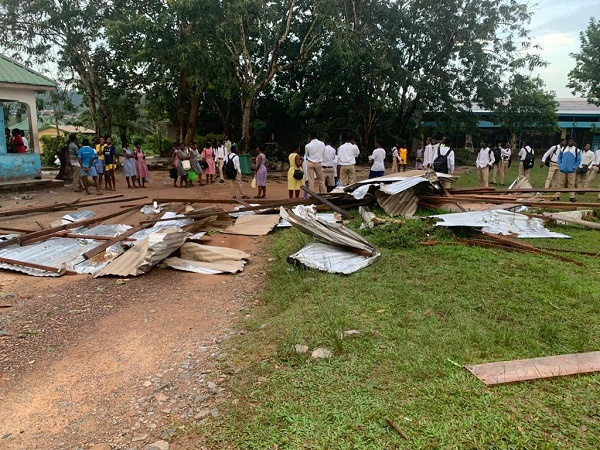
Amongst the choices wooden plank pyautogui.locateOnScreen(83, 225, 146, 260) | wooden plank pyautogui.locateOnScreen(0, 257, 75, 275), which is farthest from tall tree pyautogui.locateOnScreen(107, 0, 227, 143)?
wooden plank pyautogui.locateOnScreen(0, 257, 75, 275)

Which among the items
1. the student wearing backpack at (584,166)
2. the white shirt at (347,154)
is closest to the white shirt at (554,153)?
the student wearing backpack at (584,166)

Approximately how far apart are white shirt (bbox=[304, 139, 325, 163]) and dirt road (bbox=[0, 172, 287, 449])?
430 centimetres

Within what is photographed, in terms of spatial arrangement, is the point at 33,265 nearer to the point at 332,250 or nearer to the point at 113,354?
the point at 113,354

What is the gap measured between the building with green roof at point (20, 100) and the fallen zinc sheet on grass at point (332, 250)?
1126cm

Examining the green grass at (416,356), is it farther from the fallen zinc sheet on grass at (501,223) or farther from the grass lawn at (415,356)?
the fallen zinc sheet on grass at (501,223)

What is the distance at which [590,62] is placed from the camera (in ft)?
76.0

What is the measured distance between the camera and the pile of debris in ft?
19.7

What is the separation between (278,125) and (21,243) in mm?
21123

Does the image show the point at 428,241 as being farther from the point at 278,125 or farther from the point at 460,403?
the point at 278,125

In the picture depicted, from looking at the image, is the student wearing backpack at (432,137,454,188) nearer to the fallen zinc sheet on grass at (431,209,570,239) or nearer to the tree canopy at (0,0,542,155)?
the fallen zinc sheet on grass at (431,209,570,239)

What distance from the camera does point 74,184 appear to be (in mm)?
13461

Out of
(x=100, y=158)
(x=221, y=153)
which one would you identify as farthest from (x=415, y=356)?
(x=221, y=153)

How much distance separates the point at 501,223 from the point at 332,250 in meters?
3.25

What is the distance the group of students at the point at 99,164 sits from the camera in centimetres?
1225
